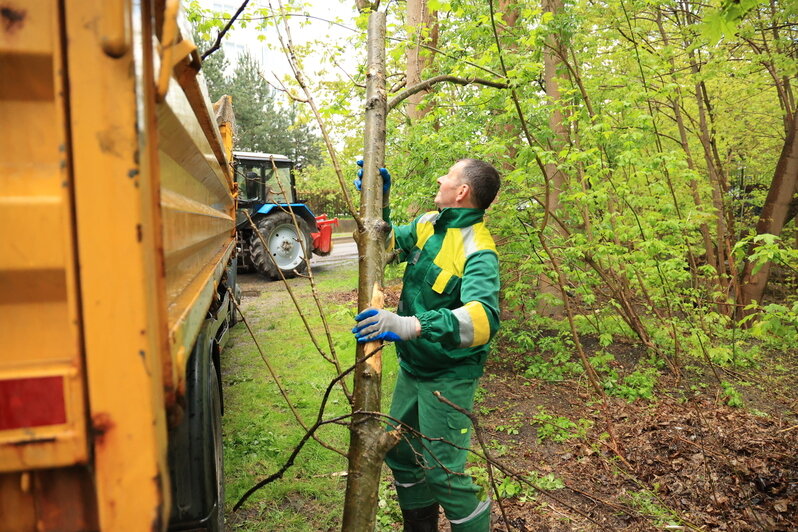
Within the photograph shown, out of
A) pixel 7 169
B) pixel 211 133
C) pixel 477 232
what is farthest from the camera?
pixel 211 133

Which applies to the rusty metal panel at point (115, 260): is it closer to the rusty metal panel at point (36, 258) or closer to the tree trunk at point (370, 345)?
the rusty metal panel at point (36, 258)

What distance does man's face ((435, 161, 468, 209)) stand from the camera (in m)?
2.40

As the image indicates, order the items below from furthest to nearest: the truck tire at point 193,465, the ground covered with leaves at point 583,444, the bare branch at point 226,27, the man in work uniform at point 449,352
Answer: the ground covered with leaves at point 583,444 → the bare branch at point 226,27 → the man in work uniform at point 449,352 → the truck tire at point 193,465

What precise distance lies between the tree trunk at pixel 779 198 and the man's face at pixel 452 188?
22.5 feet

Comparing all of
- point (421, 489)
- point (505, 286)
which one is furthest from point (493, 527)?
point (505, 286)

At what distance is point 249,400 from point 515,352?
3231 mm

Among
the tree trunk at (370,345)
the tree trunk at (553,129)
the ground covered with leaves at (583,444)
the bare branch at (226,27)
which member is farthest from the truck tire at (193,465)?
the tree trunk at (553,129)

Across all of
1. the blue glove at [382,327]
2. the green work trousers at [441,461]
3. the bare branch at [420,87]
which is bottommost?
the green work trousers at [441,461]

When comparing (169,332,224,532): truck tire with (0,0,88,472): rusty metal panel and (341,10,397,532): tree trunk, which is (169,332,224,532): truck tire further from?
(0,0,88,472): rusty metal panel

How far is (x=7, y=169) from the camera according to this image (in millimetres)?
895

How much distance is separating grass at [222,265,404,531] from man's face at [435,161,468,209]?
96cm

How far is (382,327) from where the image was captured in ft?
6.11

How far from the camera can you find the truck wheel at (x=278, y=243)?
10125 mm

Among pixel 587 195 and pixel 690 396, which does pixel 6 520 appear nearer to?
pixel 587 195
